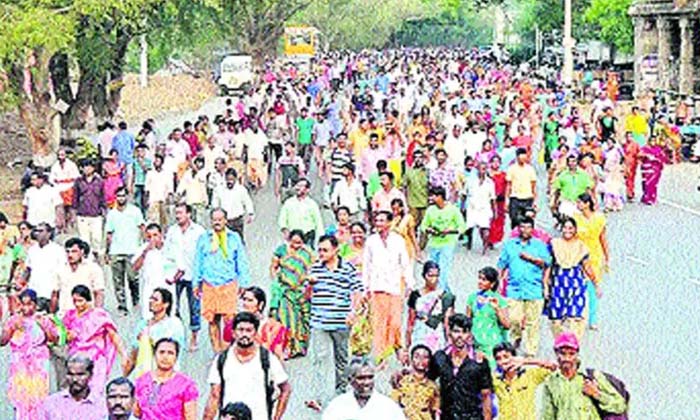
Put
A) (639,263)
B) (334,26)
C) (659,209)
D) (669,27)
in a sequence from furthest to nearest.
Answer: (334,26) → (669,27) → (659,209) → (639,263)

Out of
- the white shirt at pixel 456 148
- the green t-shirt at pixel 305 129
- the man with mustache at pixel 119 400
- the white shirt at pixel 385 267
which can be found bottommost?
the man with mustache at pixel 119 400

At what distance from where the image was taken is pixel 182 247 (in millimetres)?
13484

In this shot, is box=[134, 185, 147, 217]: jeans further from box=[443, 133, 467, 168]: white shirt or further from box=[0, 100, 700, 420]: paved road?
box=[443, 133, 467, 168]: white shirt

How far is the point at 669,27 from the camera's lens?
164ft

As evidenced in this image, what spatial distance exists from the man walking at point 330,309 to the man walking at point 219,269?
142 centimetres

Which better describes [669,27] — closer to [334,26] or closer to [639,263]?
[639,263]

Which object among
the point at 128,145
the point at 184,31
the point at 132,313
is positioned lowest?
the point at 132,313

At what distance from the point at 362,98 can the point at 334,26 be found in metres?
52.8

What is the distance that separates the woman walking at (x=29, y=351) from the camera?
34.4ft

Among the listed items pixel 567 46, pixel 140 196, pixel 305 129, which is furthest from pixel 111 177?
pixel 567 46

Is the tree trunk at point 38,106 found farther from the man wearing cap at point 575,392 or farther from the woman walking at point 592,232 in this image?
the man wearing cap at point 575,392

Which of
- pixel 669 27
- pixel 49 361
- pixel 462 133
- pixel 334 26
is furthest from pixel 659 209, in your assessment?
pixel 334 26

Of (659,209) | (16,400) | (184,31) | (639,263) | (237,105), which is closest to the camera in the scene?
(16,400)

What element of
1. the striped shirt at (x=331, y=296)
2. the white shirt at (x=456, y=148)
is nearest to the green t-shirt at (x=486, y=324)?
the striped shirt at (x=331, y=296)
